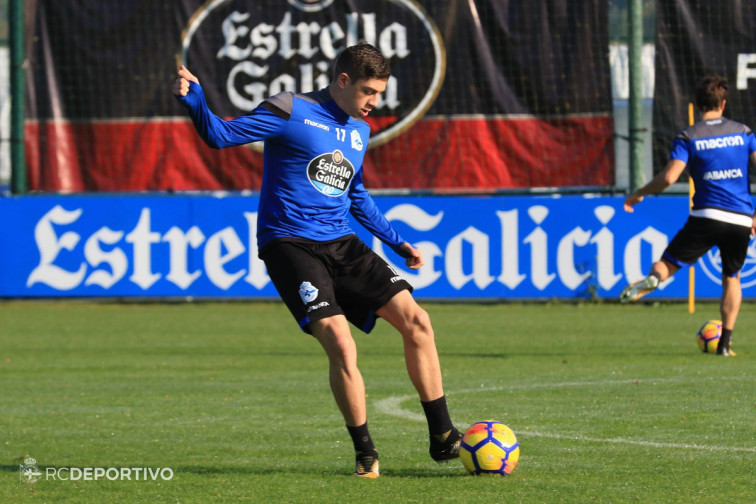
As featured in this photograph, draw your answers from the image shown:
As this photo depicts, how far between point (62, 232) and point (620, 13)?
794cm

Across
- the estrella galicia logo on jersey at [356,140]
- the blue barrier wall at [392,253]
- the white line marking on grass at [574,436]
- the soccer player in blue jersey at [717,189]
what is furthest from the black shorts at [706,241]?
the blue barrier wall at [392,253]

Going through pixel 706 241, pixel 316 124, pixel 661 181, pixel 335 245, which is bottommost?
pixel 706 241

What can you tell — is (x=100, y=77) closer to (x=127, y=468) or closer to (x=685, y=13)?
(x=685, y=13)

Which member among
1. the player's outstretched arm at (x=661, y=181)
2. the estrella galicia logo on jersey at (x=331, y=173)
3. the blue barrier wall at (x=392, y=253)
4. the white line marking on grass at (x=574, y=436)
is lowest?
the blue barrier wall at (x=392, y=253)

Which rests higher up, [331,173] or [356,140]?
[356,140]

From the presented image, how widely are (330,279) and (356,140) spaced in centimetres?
68

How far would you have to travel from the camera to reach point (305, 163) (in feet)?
20.4

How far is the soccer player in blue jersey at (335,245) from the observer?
6039 millimetres

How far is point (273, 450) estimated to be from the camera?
6.83 m

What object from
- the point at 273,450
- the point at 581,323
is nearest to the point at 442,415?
the point at 273,450

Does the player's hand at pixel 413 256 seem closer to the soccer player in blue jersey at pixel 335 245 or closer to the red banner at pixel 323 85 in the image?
the soccer player in blue jersey at pixel 335 245

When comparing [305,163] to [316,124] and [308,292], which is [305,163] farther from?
[308,292]

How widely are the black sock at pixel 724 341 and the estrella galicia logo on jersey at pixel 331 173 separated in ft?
18.1

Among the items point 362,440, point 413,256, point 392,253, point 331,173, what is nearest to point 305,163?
point 331,173
